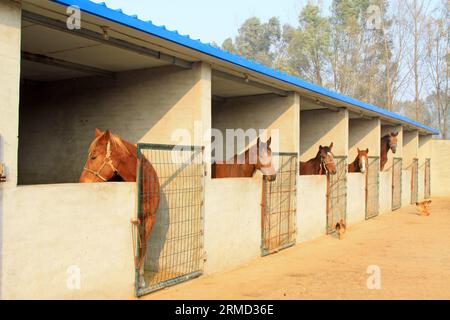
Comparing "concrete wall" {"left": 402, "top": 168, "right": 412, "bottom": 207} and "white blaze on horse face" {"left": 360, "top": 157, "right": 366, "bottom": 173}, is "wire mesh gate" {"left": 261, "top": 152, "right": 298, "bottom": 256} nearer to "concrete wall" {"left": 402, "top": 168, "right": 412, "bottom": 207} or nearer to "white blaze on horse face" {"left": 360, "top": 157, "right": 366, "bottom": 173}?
"white blaze on horse face" {"left": 360, "top": 157, "right": 366, "bottom": 173}

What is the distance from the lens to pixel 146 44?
583 centimetres

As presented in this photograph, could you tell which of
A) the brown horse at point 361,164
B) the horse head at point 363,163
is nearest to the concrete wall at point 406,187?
the brown horse at point 361,164

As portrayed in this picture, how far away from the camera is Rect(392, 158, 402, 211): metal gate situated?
50.7ft

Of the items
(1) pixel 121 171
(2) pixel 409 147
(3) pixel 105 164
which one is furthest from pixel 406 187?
(3) pixel 105 164

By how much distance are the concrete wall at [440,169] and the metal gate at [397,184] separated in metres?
7.04

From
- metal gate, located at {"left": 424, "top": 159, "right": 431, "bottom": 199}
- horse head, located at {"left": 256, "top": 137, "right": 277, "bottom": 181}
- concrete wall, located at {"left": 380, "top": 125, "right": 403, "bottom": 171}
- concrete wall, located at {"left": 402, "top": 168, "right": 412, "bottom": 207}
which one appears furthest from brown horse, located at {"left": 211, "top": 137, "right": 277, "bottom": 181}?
metal gate, located at {"left": 424, "top": 159, "right": 431, "bottom": 199}

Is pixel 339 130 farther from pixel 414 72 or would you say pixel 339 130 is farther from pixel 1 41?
pixel 414 72

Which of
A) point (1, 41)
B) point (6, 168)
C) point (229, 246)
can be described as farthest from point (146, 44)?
point (229, 246)

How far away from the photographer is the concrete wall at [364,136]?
14.3m

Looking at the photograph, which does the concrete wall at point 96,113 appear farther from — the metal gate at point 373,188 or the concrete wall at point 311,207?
the metal gate at point 373,188

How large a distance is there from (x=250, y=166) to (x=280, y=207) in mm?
1068

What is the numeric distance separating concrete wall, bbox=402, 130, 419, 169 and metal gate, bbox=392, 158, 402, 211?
10.3ft

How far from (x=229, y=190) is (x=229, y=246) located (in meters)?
0.82

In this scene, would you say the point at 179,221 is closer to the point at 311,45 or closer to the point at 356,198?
the point at 356,198
